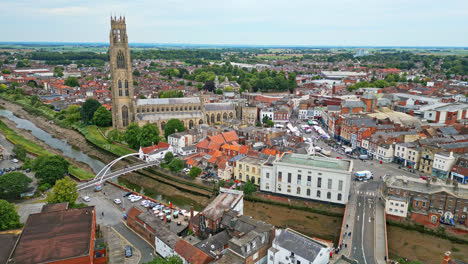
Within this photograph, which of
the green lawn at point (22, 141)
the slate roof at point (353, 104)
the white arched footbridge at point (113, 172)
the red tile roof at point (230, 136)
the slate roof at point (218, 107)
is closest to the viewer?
the white arched footbridge at point (113, 172)

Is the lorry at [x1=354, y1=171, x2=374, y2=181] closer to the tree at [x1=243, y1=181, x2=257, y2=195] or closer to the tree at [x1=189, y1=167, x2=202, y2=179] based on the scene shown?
the tree at [x1=243, y1=181, x2=257, y2=195]

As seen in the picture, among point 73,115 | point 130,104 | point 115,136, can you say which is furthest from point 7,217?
point 73,115

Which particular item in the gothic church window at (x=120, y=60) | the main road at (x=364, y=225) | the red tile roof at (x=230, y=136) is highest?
the gothic church window at (x=120, y=60)

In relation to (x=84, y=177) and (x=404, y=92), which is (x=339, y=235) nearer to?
(x=84, y=177)

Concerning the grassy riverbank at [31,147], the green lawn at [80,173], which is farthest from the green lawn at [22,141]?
the green lawn at [80,173]

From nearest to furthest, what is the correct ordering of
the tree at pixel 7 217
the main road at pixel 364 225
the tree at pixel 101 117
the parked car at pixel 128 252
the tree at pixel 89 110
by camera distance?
the main road at pixel 364 225
the parked car at pixel 128 252
the tree at pixel 7 217
the tree at pixel 101 117
the tree at pixel 89 110

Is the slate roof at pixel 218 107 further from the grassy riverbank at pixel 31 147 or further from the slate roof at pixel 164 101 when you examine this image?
the grassy riverbank at pixel 31 147

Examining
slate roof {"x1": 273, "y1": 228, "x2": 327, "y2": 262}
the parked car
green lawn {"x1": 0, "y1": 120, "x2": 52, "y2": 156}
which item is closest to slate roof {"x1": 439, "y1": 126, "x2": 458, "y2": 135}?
slate roof {"x1": 273, "y1": 228, "x2": 327, "y2": 262}
